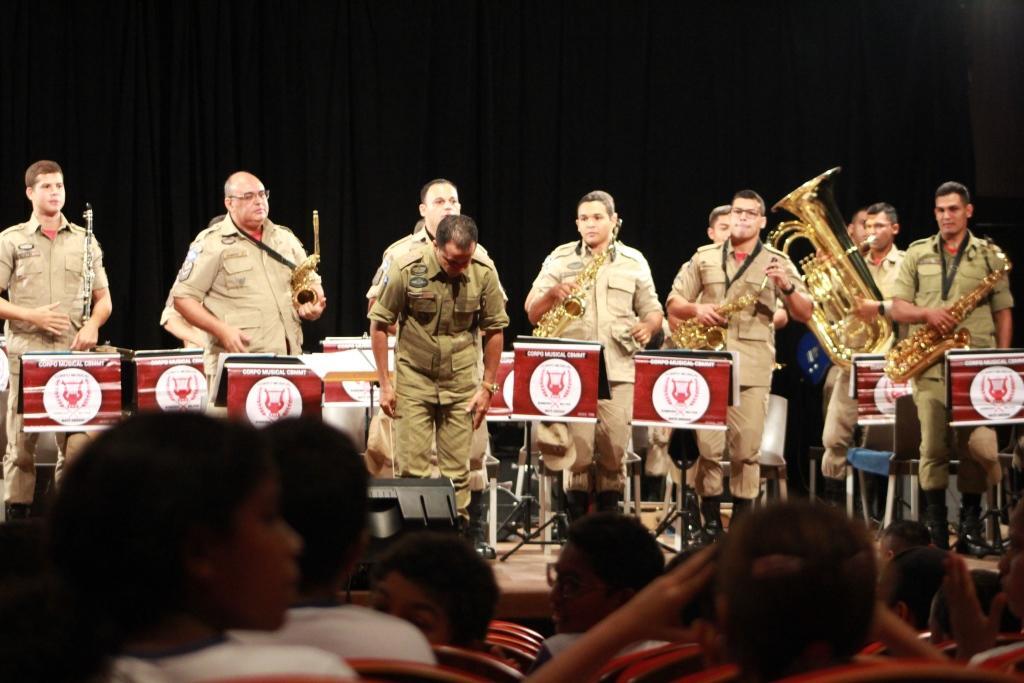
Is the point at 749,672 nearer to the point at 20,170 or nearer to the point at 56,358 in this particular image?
the point at 56,358

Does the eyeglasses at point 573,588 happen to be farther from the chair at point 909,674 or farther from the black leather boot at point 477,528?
the black leather boot at point 477,528

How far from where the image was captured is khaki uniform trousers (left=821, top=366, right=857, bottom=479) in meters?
9.98

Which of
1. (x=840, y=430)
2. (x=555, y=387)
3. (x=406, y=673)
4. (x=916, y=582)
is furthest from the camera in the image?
(x=840, y=430)

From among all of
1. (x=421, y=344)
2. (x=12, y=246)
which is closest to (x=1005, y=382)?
(x=421, y=344)

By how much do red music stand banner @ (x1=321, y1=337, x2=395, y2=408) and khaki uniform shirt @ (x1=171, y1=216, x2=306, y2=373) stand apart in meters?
0.37

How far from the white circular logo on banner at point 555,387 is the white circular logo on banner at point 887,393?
2.30 metres

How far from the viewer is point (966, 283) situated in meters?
8.41

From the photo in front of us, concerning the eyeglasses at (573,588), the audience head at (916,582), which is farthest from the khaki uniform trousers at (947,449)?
the eyeglasses at (573,588)

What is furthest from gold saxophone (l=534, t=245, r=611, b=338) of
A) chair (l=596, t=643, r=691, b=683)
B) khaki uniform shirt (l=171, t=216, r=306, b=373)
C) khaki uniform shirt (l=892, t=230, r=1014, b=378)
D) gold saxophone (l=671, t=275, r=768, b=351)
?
chair (l=596, t=643, r=691, b=683)

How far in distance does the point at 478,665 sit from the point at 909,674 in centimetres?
94

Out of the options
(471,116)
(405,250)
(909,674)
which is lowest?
(909,674)

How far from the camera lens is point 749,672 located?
173 centimetres

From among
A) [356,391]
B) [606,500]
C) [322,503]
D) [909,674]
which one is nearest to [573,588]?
[322,503]

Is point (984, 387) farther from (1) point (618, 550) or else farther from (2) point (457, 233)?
(1) point (618, 550)
